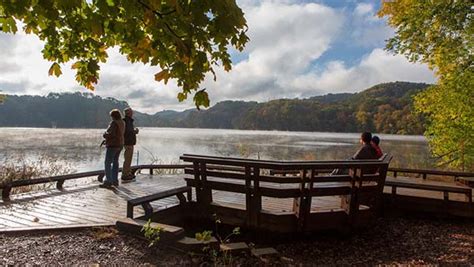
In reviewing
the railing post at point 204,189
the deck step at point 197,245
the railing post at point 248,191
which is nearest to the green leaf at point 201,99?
the deck step at point 197,245

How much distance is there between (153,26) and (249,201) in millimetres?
3575

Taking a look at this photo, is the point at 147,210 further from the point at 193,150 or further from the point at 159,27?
the point at 193,150

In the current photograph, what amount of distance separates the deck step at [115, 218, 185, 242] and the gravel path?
115mm

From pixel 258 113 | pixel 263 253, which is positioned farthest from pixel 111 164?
pixel 258 113

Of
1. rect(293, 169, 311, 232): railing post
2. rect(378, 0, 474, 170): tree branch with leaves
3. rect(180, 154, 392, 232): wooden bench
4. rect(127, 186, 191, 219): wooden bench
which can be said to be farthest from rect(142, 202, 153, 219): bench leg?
rect(378, 0, 474, 170): tree branch with leaves

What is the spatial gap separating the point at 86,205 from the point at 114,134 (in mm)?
2192

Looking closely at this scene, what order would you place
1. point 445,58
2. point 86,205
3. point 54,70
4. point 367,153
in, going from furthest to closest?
point 445,58 → point 367,153 → point 86,205 → point 54,70

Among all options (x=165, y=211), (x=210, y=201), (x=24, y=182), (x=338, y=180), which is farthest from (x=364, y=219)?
(x=24, y=182)

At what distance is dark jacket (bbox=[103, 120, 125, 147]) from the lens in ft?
27.2

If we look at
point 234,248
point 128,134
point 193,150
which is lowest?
point 193,150

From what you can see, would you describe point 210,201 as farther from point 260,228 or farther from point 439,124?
point 439,124

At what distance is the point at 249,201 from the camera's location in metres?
5.60

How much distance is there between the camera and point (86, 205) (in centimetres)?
664

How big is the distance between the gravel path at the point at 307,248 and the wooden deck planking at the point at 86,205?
51cm
